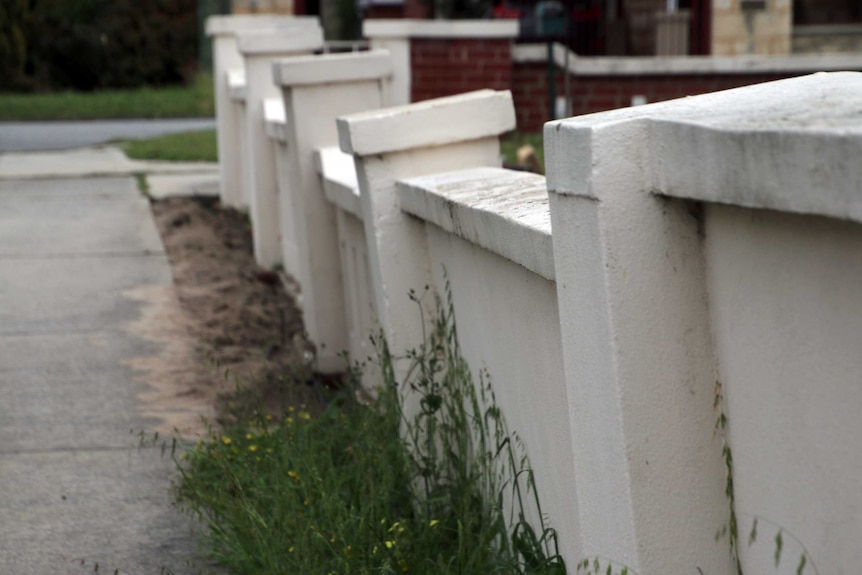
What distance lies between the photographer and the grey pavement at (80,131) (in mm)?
16328

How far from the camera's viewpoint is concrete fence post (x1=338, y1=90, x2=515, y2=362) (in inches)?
167

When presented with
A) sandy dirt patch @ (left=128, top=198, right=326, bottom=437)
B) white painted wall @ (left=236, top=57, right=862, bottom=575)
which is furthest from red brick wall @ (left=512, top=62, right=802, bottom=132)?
white painted wall @ (left=236, top=57, right=862, bottom=575)

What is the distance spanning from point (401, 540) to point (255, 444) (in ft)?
4.09

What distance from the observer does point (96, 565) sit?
11.8 ft

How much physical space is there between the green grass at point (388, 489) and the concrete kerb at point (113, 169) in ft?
22.0

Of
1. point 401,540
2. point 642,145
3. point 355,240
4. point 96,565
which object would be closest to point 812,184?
point 642,145

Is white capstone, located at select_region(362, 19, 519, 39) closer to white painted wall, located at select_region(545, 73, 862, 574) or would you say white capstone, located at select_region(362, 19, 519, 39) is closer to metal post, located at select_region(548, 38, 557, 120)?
metal post, located at select_region(548, 38, 557, 120)

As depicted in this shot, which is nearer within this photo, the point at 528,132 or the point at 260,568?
the point at 260,568

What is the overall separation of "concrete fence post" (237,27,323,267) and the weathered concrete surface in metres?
0.69

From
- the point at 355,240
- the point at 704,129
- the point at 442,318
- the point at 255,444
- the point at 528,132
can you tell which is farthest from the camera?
the point at 528,132

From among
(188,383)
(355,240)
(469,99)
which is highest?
(469,99)

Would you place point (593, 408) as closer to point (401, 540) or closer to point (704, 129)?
point (704, 129)

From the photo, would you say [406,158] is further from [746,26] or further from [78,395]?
[746,26]

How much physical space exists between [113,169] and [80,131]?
623cm
